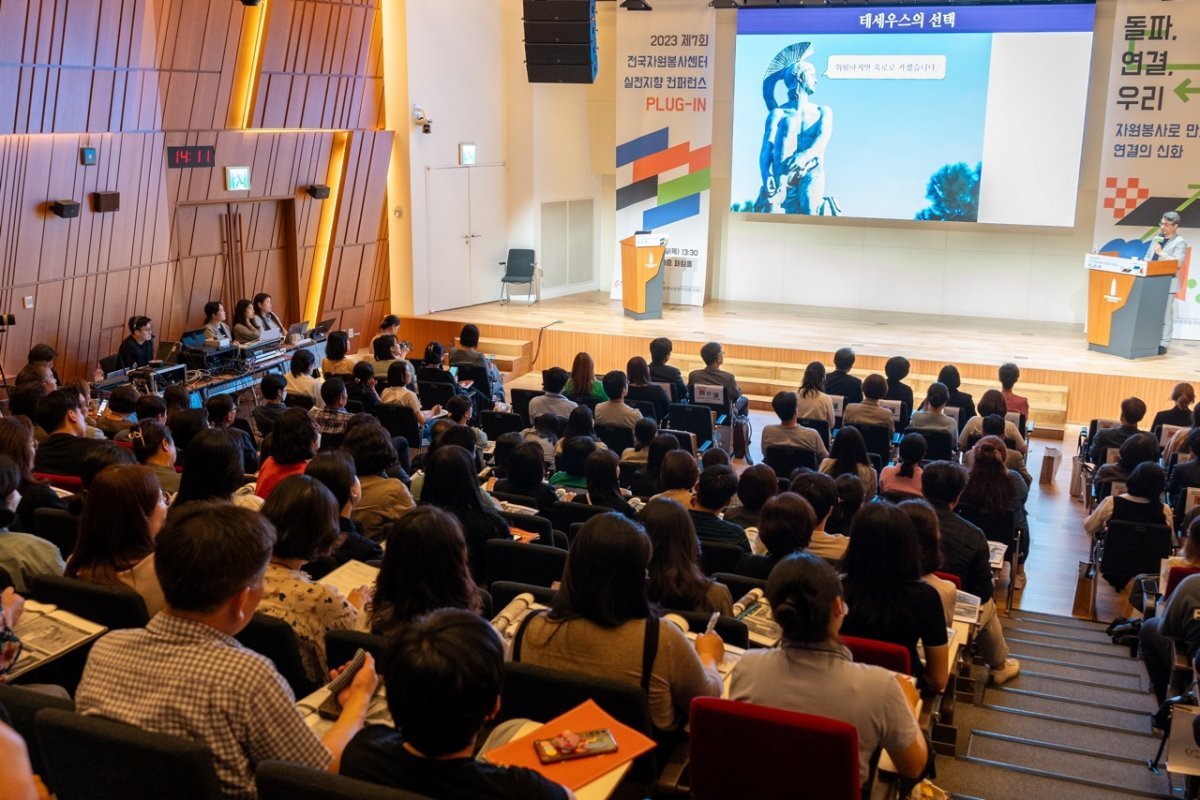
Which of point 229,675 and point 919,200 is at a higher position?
point 919,200

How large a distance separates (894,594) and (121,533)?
235 centimetres

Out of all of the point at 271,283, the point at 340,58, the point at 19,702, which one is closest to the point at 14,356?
the point at 271,283

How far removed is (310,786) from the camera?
77.2 inches

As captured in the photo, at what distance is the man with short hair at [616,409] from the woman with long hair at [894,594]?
376 centimetres

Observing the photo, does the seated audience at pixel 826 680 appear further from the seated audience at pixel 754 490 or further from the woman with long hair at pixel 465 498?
the seated audience at pixel 754 490

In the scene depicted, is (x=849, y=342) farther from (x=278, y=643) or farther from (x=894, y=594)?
(x=278, y=643)

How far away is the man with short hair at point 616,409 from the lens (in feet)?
23.4

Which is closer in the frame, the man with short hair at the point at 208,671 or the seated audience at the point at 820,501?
the man with short hair at the point at 208,671

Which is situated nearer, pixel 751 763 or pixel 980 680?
pixel 751 763

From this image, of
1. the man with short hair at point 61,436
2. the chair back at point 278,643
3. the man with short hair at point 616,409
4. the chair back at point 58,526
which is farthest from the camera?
the man with short hair at point 616,409

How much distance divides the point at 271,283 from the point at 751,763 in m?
10.1

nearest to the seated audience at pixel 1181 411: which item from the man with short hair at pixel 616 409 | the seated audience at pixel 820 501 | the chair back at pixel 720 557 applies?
the man with short hair at pixel 616 409

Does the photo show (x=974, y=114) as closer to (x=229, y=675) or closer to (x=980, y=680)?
(x=980, y=680)

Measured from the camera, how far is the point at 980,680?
15.5ft
